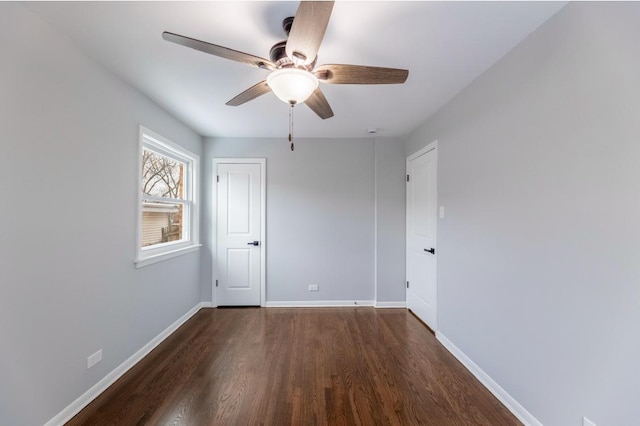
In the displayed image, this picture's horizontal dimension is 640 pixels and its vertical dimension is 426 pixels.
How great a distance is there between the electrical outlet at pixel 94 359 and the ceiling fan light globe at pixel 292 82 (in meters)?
2.24

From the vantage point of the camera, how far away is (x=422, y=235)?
10.8 feet

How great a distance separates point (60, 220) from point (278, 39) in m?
1.79

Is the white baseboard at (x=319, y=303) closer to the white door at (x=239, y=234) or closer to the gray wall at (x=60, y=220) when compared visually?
the white door at (x=239, y=234)

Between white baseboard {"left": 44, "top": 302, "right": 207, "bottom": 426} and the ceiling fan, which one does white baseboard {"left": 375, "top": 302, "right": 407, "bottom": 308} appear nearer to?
white baseboard {"left": 44, "top": 302, "right": 207, "bottom": 426}

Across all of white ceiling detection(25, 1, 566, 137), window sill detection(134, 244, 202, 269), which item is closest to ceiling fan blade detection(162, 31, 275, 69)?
white ceiling detection(25, 1, 566, 137)

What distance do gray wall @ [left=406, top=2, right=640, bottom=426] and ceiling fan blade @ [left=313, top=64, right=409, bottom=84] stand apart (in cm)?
88

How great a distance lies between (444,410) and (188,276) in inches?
120

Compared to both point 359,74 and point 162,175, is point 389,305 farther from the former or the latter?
point 162,175

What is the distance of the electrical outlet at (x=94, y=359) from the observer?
185 cm

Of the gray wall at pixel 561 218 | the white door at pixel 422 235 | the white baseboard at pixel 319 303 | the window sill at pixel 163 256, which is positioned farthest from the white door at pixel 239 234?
the gray wall at pixel 561 218

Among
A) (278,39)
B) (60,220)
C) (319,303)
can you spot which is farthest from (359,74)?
(319,303)

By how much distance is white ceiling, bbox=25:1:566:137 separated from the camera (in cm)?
142

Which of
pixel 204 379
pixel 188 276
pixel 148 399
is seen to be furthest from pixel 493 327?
pixel 188 276

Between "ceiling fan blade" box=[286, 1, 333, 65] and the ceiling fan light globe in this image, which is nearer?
"ceiling fan blade" box=[286, 1, 333, 65]
